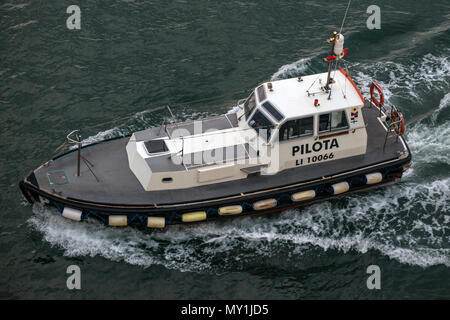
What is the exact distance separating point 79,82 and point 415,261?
1456 cm

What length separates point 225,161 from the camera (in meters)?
18.2

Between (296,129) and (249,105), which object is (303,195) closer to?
(296,129)

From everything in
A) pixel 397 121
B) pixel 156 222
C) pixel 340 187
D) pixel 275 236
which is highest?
pixel 397 121

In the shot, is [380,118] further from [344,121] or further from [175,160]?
[175,160]

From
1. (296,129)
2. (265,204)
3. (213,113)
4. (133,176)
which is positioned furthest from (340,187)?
(133,176)

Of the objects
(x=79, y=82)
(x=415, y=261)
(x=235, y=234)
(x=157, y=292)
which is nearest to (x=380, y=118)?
(x=415, y=261)

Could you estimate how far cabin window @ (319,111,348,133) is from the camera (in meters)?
18.4

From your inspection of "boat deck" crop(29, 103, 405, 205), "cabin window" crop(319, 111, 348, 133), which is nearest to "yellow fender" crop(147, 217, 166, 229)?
"boat deck" crop(29, 103, 405, 205)

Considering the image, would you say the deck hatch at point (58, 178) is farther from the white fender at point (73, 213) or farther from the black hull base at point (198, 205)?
the white fender at point (73, 213)

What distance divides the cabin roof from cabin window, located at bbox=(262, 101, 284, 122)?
9cm

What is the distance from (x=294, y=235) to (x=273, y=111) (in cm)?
380

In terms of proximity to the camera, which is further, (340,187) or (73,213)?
(340,187)

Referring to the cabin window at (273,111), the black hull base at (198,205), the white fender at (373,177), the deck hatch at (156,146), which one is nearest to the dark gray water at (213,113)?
the black hull base at (198,205)

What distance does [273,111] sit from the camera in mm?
18312
